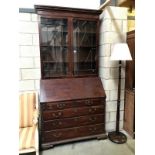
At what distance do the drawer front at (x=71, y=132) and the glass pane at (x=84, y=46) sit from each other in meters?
0.92

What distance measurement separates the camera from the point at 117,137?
2.81 metres

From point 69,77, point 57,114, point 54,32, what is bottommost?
point 57,114

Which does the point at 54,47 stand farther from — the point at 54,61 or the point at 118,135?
the point at 118,135

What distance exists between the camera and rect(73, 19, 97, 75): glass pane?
2840mm

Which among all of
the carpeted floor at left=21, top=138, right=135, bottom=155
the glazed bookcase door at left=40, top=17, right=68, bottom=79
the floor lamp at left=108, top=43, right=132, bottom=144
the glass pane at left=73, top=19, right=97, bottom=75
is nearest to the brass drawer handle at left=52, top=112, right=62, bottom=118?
the carpeted floor at left=21, top=138, right=135, bottom=155

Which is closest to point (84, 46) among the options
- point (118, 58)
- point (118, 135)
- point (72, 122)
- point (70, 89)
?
point (118, 58)

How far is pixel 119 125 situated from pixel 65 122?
1.11 metres

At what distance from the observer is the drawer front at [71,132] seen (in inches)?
101

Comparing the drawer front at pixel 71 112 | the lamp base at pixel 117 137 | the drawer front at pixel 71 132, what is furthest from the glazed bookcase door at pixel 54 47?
the lamp base at pixel 117 137

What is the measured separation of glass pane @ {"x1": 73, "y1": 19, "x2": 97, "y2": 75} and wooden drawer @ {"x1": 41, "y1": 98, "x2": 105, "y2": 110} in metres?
0.51

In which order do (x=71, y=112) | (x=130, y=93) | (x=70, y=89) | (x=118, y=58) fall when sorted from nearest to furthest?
1. (x=118, y=58)
2. (x=71, y=112)
3. (x=70, y=89)
4. (x=130, y=93)

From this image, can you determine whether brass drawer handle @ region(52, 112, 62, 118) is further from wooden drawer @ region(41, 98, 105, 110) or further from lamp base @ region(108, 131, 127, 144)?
lamp base @ region(108, 131, 127, 144)

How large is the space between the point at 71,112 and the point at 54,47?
1.09 meters
